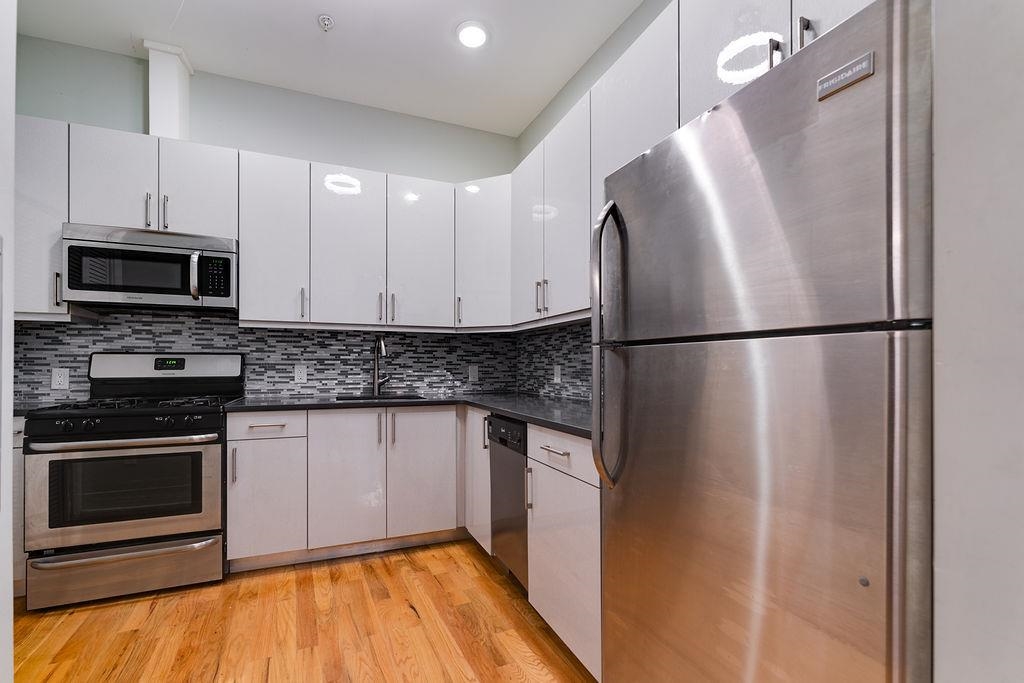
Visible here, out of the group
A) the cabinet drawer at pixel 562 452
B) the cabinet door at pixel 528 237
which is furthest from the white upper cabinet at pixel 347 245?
the cabinet drawer at pixel 562 452

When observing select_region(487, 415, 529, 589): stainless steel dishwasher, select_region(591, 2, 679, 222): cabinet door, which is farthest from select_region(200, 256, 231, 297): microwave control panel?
select_region(591, 2, 679, 222): cabinet door

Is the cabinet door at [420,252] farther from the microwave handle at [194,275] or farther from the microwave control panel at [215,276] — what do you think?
the microwave handle at [194,275]

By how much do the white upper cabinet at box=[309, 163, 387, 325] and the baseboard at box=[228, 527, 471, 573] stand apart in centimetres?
130

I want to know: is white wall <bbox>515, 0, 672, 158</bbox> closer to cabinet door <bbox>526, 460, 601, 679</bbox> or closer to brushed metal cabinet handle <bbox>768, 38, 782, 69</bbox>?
brushed metal cabinet handle <bbox>768, 38, 782, 69</bbox>

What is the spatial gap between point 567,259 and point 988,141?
162cm

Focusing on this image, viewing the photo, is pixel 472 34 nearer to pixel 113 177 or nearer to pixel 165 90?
pixel 165 90

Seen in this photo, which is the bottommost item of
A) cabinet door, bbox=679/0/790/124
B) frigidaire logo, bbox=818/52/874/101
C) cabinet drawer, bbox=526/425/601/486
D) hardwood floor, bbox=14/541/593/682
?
hardwood floor, bbox=14/541/593/682

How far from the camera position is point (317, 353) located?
307 centimetres

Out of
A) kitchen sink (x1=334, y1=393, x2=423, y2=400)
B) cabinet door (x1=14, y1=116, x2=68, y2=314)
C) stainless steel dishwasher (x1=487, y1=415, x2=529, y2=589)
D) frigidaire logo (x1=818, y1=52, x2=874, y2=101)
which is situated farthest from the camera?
kitchen sink (x1=334, y1=393, x2=423, y2=400)

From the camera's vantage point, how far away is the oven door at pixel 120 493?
6.97 ft

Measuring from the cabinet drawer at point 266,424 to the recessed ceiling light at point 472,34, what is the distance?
2186 millimetres

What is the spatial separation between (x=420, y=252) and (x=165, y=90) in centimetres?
163

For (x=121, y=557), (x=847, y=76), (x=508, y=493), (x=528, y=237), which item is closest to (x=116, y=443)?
(x=121, y=557)

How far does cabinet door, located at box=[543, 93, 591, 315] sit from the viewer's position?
78.4 inches
